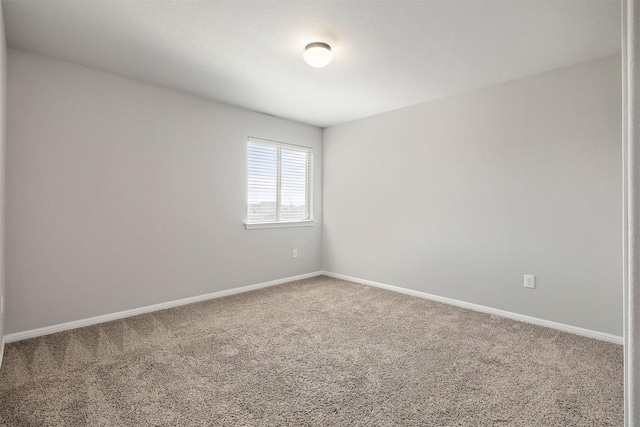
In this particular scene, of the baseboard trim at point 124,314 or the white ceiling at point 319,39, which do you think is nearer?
the white ceiling at point 319,39

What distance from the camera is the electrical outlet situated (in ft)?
10.4

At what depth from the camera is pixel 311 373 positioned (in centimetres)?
219

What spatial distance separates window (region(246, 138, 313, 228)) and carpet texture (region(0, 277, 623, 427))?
5.48ft

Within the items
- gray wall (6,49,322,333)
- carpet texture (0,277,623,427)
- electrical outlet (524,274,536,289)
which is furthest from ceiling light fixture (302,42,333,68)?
electrical outlet (524,274,536,289)

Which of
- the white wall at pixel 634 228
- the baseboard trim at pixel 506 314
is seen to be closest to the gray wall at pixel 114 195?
the baseboard trim at pixel 506 314

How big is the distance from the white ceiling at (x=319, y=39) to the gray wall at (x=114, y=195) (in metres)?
0.34

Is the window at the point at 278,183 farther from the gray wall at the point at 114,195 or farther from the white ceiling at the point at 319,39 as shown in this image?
the white ceiling at the point at 319,39

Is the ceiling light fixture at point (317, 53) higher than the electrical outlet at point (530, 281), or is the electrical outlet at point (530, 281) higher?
the ceiling light fixture at point (317, 53)

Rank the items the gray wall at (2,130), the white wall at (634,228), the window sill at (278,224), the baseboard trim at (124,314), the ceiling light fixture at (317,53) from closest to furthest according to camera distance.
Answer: the white wall at (634,228)
the gray wall at (2,130)
the ceiling light fixture at (317,53)
the baseboard trim at (124,314)
the window sill at (278,224)

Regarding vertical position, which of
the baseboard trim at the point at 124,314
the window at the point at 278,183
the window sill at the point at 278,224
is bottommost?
the baseboard trim at the point at 124,314

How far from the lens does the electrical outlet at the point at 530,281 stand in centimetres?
318

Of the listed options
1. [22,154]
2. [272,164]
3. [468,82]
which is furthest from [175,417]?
[468,82]

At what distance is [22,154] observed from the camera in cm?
271

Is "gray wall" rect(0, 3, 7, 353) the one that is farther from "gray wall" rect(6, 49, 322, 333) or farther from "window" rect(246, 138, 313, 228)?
"window" rect(246, 138, 313, 228)
